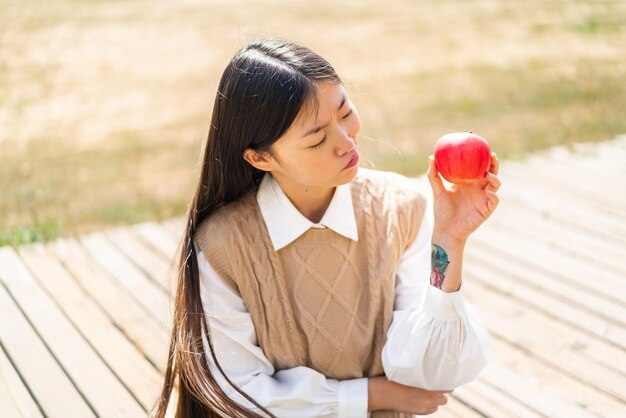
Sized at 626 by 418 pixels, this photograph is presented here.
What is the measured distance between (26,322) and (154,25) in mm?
7998

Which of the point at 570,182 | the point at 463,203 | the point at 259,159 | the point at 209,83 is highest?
the point at 259,159

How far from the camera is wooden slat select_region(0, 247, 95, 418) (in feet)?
9.09

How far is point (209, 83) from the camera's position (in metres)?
8.27

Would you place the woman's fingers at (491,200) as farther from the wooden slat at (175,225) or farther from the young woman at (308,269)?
the wooden slat at (175,225)

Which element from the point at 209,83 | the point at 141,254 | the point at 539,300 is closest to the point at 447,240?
the point at 539,300

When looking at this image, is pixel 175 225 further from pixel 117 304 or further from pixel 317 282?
pixel 317 282

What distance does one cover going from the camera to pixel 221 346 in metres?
2.19

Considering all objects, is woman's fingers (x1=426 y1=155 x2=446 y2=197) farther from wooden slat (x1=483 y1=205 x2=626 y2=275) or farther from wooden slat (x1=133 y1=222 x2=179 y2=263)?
wooden slat (x1=133 y1=222 x2=179 y2=263)

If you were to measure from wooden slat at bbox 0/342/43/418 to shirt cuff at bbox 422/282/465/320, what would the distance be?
1385 mm

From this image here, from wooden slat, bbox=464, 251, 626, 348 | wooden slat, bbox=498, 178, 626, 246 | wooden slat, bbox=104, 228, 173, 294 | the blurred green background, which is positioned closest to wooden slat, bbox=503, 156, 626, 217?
wooden slat, bbox=498, 178, 626, 246

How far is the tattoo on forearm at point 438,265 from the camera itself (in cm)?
205

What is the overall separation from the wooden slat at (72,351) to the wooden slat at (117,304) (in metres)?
0.17

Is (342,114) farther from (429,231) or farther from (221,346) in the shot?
(221,346)

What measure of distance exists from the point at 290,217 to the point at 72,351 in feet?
4.21
